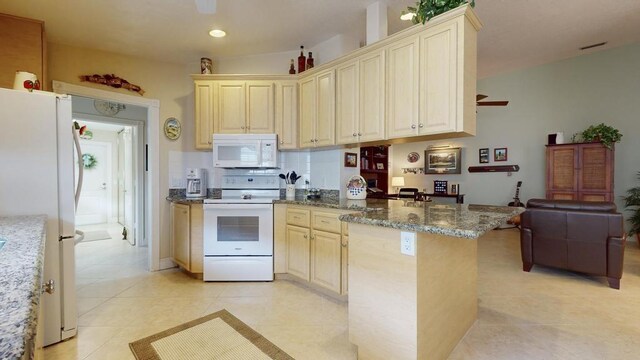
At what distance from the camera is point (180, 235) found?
3377 mm

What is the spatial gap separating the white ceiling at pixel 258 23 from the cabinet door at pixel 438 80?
0.82m

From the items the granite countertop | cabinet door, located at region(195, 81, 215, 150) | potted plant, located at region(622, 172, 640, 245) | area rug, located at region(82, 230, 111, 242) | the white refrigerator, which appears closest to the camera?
the granite countertop

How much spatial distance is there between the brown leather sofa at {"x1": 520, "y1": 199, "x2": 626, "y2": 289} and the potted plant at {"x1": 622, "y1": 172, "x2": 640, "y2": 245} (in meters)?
2.34

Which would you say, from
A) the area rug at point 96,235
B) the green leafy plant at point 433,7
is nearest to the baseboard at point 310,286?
the green leafy plant at point 433,7

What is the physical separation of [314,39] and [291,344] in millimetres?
3031

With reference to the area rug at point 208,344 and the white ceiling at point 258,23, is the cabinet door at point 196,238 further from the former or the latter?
the white ceiling at point 258,23

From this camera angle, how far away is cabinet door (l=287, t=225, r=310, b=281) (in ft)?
9.46

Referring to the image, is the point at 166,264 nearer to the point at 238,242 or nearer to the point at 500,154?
the point at 238,242

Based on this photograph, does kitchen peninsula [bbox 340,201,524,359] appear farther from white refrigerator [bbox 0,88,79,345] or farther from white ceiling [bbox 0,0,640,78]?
white ceiling [bbox 0,0,640,78]

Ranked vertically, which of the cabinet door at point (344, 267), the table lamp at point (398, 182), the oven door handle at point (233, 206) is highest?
the table lamp at point (398, 182)

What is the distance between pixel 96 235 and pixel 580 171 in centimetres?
873

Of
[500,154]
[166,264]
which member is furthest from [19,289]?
[500,154]

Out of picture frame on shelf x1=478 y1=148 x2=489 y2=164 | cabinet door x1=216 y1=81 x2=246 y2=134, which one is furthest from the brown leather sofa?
cabinet door x1=216 y1=81 x2=246 y2=134

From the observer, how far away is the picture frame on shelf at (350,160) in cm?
325
